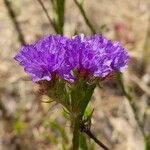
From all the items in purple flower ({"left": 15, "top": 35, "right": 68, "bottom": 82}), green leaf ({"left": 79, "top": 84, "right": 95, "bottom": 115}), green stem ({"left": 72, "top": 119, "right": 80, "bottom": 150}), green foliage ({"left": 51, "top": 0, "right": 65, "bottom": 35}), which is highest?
green foliage ({"left": 51, "top": 0, "right": 65, "bottom": 35})

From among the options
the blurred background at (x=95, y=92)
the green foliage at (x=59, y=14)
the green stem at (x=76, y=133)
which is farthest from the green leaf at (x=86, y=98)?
the blurred background at (x=95, y=92)

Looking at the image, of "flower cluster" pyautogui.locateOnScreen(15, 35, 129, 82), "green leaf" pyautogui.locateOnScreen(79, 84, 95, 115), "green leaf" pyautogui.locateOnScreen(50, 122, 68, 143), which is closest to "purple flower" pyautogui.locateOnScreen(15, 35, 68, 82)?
"flower cluster" pyautogui.locateOnScreen(15, 35, 129, 82)

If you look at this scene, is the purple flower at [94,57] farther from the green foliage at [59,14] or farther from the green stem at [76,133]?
the green foliage at [59,14]

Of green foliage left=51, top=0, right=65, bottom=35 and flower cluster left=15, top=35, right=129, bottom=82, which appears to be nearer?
flower cluster left=15, top=35, right=129, bottom=82

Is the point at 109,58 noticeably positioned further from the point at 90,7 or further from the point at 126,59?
the point at 90,7

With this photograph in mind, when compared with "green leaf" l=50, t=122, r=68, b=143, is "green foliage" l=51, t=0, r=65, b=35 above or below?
above

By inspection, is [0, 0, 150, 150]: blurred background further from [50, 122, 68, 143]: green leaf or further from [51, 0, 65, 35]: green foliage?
[51, 0, 65, 35]: green foliage
